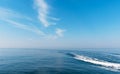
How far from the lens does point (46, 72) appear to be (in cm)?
3444

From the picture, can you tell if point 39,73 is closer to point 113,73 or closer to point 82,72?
point 82,72

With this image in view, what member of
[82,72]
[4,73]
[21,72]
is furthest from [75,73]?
Answer: [4,73]

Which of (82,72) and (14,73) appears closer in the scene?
(14,73)

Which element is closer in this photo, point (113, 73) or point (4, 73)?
point (4, 73)

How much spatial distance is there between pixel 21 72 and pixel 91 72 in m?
20.7

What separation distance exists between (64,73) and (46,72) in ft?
17.1

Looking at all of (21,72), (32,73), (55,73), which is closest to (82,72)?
(55,73)

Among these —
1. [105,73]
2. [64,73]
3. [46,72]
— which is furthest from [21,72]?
[105,73]

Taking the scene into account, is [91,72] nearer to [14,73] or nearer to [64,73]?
[64,73]

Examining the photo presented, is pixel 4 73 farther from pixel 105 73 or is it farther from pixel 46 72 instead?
pixel 105 73

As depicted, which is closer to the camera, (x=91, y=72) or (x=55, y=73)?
(x=55, y=73)

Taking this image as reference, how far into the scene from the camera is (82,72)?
119 feet

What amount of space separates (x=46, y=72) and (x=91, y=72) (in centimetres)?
1350

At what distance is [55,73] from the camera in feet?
111
